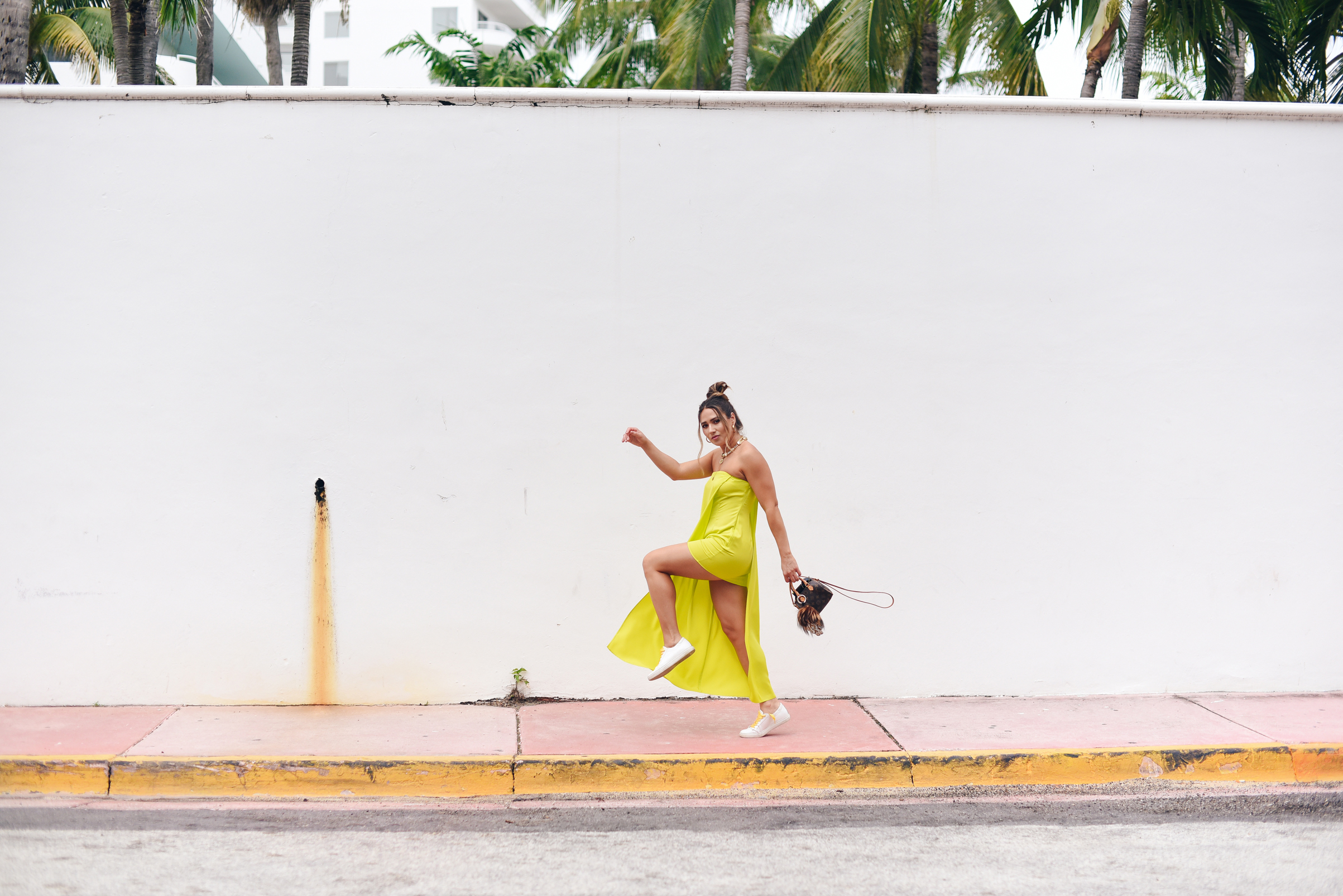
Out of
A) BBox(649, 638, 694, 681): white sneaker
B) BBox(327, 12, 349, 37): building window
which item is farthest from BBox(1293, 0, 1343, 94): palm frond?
BBox(327, 12, 349, 37): building window

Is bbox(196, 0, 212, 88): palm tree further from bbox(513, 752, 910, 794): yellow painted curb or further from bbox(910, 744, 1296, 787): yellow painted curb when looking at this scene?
bbox(910, 744, 1296, 787): yellow painted curb

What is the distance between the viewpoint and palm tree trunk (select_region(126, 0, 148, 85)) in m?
12.9

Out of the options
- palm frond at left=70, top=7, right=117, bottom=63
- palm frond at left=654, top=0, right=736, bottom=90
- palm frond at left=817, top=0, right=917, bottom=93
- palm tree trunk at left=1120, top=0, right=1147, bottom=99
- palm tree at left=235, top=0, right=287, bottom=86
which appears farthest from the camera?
palm frond at left=70, top=7, right=117, bottom=63

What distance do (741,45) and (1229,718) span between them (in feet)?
38.7

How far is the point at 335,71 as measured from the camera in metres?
46.0

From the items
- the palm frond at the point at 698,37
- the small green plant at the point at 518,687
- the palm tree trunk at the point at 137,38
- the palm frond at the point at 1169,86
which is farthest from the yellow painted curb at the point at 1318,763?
the palm frond at the point at 1169,86

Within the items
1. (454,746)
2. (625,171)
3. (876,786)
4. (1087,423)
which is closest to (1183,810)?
(876,786)

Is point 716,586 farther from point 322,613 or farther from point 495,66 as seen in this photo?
point 495,66

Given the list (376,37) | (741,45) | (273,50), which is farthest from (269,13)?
(376,37)

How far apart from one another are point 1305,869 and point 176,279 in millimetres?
5895

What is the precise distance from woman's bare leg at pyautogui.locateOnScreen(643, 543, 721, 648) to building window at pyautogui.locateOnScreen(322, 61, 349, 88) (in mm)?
45396

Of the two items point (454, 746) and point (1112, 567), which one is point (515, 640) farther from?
point (1112, 567)

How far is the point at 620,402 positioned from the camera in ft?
19.7

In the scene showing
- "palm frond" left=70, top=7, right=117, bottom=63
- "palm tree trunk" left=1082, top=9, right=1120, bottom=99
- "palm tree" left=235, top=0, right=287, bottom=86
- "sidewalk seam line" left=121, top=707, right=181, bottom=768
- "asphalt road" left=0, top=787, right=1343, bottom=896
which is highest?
"palm frond" left=70, top=7, right=117, bottom=63
